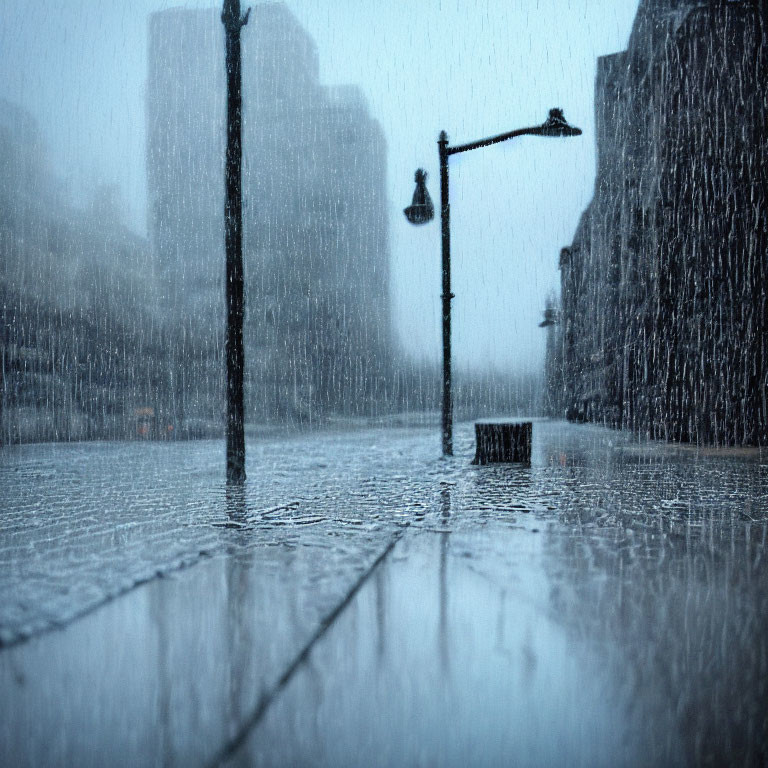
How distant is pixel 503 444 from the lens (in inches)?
417

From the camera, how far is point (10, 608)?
2.83 metres

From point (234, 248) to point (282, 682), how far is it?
23.4ft

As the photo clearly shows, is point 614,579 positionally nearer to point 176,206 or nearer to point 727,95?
point 727,95

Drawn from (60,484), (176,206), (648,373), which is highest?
(176,206)

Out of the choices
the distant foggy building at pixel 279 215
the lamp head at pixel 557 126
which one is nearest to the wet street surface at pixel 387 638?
the lamp head at pixel 557 126

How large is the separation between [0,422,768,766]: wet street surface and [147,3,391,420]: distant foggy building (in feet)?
158

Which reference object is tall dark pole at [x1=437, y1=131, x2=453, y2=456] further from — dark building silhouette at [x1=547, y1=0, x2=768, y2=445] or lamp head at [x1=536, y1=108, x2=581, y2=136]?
dark building silhouette at [x1=547, y1=0, x2=768, y2=445]

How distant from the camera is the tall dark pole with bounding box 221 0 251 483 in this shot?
27.1 ft

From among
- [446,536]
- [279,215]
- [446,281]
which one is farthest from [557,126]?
[279,215]

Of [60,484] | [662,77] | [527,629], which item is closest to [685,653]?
[527,629]

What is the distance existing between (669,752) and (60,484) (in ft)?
27.0

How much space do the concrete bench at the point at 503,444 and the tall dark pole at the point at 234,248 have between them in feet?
13.5

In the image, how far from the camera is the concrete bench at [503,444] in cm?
1055

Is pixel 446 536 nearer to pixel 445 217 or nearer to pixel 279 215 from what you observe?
pixel 445 217
